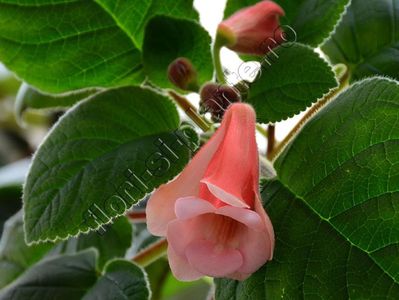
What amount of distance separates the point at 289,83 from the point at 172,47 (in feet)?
0.41

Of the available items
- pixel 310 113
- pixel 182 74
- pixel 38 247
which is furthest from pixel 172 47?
pixel 38 247

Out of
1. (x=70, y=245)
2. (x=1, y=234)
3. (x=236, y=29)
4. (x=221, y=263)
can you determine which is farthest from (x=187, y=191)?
(x=1, y=234)

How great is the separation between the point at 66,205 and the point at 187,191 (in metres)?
0.13

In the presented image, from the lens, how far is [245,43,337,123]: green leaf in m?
0.55

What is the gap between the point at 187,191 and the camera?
0.48 metres

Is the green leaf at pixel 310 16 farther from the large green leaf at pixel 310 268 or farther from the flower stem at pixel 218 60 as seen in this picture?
the large green leaf at pixel 310 268

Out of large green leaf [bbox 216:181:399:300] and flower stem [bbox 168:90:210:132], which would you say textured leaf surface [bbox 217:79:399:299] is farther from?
flower stem [bbox 168:90:210:132]

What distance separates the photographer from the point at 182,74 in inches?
24.6

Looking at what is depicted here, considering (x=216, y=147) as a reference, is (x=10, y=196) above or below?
below

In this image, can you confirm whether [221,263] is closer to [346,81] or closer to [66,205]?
[66,205]

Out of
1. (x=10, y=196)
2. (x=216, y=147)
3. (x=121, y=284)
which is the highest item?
(x=216, y=147)

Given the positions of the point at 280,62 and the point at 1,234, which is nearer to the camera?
the point at 280,62

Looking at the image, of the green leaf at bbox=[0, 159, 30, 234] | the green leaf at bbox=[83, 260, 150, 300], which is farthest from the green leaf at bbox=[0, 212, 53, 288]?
the green leaf at bbox=[83, 260, 150, 300]

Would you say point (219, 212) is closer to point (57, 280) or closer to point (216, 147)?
point (216, 147)
